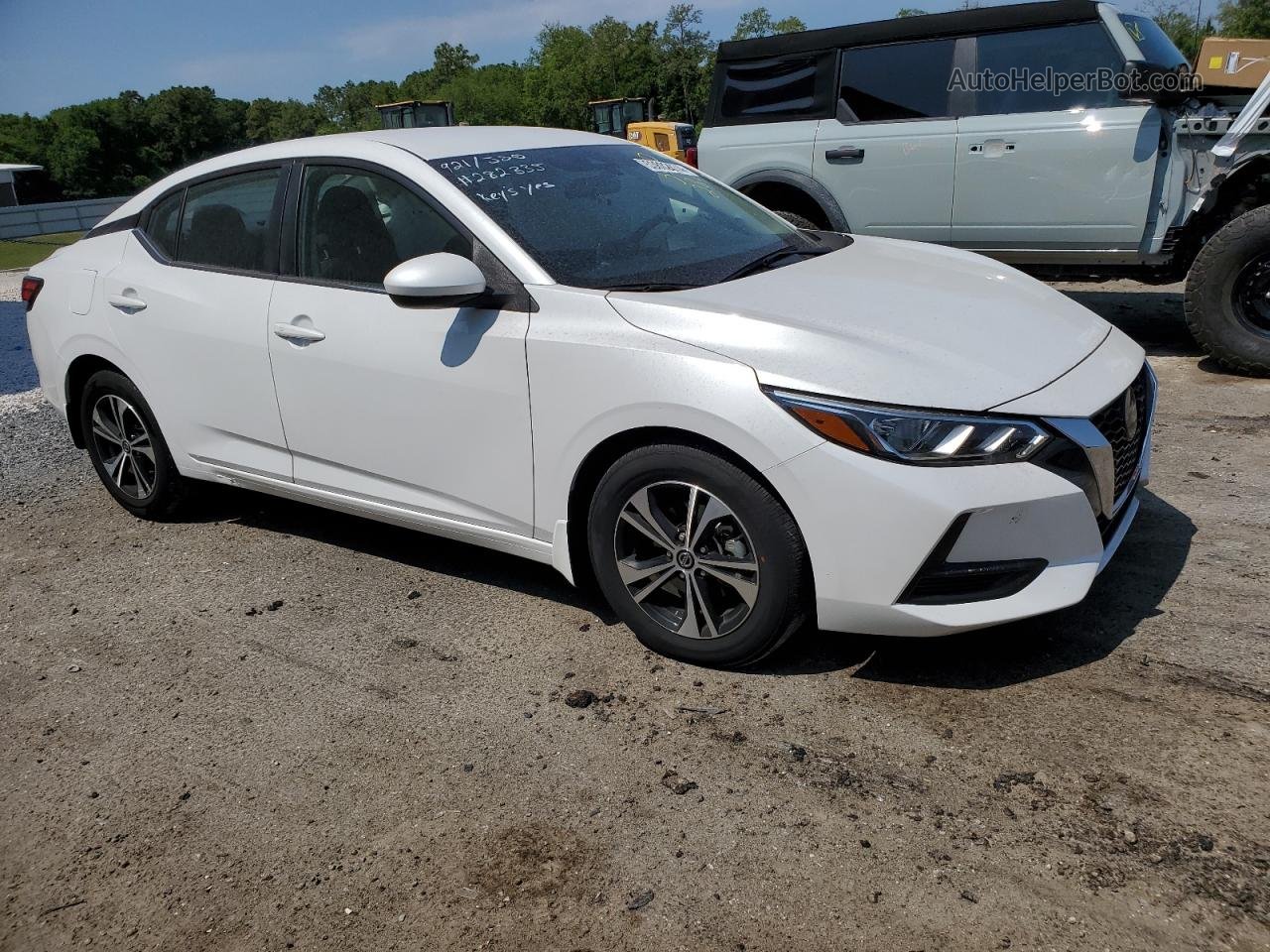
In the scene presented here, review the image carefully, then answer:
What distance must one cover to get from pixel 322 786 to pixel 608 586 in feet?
3.50

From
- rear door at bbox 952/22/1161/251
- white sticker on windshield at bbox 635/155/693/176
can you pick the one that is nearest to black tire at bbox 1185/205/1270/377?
rear door at bbox 952/22/1161/251

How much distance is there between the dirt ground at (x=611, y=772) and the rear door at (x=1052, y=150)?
9.61 ft

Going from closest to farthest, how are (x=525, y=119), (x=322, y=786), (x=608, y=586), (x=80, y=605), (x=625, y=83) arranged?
1. (x=322, y=786)
2. (x=608, y=586)
3. (x=80, y=605)
4. (x=625, y=83)
5. (x=525, y=119)

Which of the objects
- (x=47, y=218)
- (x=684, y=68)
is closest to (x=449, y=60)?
(x=684, y=68)

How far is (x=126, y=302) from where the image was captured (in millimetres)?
4809

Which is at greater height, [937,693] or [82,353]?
[82,353]

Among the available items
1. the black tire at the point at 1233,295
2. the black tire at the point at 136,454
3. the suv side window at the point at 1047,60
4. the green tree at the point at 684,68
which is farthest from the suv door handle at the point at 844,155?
the green tree at the point at 684,68

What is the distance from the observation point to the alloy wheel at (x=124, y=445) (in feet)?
16.7

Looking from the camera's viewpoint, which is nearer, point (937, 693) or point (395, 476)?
point (937, 693)

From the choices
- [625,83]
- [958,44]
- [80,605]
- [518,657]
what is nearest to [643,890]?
[518,657]

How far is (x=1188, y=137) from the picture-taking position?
6.66 meters

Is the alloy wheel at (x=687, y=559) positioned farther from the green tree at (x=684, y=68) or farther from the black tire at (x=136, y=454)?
the green tree at (x=684, y=68)

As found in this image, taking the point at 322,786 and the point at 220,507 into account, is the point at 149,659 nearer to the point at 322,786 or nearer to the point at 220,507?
the point at 322,786

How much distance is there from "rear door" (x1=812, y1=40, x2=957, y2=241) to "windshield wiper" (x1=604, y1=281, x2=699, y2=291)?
448cm
